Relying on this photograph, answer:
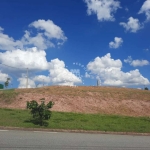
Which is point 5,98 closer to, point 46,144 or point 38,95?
point 38,95

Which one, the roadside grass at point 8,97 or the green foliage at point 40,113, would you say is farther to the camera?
the roadside grass at point 8,97

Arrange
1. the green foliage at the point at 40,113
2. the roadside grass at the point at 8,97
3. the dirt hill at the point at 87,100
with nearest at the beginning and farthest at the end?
the green foliage at the point at 40,113
the dirt hill at the point at 87,100
the roadside grass at the point at 8,97

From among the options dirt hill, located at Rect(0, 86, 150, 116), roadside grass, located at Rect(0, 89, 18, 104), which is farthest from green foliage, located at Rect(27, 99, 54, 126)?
roadside grass, located at Rect(0, 89, 18, 104)

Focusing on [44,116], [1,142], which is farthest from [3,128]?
[1,142]

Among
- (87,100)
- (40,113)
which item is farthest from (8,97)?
A: (40,113)

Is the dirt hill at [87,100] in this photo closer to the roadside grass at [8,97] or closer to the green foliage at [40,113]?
the roadside grass at [8,97]

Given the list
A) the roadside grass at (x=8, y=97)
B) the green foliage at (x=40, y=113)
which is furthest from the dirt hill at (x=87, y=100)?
the green foliage at (x=40, y=113)

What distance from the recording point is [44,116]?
1283 cm

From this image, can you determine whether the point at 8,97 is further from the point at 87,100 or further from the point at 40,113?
the point at 40,113

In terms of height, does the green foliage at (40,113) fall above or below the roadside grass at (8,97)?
below

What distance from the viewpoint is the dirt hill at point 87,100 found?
2110cm

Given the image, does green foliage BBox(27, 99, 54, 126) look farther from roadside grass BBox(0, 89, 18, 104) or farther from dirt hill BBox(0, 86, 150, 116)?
roadside grass BBox(0, 89, 18, 104)

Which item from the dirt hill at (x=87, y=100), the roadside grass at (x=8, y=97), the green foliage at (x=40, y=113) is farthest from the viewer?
the roadside grass at (x=8, y=97)

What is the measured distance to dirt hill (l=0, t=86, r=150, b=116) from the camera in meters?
21.1
